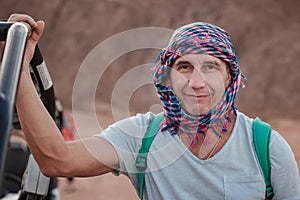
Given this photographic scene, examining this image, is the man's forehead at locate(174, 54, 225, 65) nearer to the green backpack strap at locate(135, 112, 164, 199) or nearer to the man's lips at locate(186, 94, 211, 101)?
the man's lips at locate(186, 94, 211, 101)

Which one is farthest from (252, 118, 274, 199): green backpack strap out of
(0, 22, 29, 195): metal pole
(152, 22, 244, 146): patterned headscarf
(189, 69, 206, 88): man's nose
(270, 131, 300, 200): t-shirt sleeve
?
(0, 22, 29, 195): metal pole

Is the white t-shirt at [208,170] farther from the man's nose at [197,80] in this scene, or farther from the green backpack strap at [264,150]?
the man's nose at [197,80]

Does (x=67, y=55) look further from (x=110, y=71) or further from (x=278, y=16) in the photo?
(x=278, y=16)

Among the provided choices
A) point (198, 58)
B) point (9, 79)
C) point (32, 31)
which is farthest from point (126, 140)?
point (9, 79)

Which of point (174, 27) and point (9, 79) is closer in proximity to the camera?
point (9, 79)

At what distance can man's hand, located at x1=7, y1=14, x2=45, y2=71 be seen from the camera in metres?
1.82

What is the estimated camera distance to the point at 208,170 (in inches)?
82.0

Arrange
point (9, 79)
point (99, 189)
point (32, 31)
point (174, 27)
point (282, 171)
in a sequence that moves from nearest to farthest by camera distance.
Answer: point (9, 79), point (32, 31), point (282, 171), point (99, 189), point (174, 27)

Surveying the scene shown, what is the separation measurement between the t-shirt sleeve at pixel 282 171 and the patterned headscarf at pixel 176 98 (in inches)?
7.8

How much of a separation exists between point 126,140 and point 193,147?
0.23 metres

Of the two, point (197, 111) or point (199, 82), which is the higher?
point (199, 82)

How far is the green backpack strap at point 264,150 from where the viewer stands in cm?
206

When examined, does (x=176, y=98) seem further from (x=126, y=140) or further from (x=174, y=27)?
(x=174, y=27)

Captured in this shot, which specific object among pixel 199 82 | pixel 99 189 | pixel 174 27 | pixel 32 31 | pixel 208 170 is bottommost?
pixel 99 189
